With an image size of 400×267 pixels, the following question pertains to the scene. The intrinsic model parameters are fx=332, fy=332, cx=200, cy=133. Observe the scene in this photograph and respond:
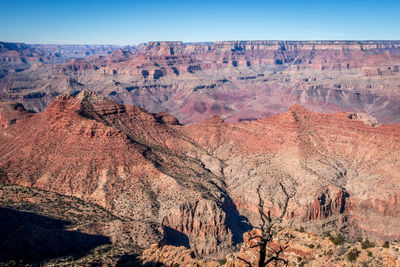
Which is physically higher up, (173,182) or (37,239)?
(173,182)

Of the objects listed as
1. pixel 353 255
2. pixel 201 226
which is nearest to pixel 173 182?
pixel 201 226

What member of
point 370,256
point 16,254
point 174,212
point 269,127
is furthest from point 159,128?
point 370,256

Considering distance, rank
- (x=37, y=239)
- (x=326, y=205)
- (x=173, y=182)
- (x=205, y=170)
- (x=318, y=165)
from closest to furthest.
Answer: (x=37, y=239) → (x=173, y=182) → (x=326, y=205) → (x=318, y=165) → (x=205, y=170)

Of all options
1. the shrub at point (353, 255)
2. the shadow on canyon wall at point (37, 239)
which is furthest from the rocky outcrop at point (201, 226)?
the shrub at point (353, 255)

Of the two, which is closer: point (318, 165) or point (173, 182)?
point (173, 182)

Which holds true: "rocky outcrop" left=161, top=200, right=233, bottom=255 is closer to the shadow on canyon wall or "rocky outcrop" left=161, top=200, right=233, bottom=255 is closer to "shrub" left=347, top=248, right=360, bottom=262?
the shadow on canyon wall

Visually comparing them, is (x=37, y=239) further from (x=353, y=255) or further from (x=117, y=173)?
(x=353, y=255)

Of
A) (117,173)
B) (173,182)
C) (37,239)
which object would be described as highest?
(117,173)

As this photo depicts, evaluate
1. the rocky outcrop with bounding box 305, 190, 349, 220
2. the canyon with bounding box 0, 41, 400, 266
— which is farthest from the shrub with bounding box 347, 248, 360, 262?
the rocky outcrop with bounding box 305, 190, 349, 220

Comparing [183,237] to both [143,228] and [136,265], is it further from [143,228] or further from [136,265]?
[136,265]
